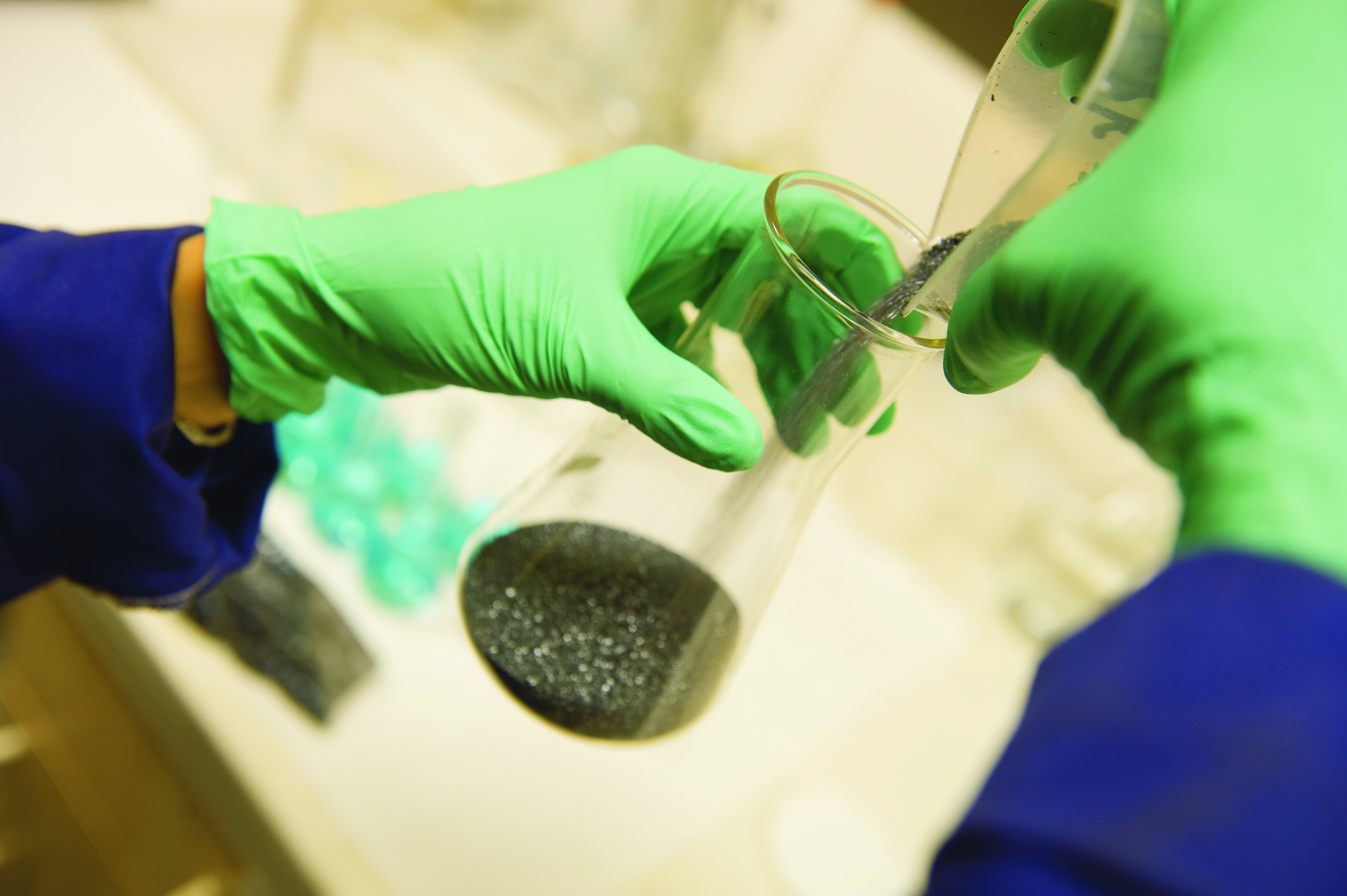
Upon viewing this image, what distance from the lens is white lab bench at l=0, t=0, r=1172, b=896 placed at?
31.6 inches

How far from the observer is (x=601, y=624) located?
48 cm

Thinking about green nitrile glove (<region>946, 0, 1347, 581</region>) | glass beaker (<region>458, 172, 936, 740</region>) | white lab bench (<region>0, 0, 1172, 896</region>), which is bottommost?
white lab bench (<region>0, 0, 1172, 896</region>)

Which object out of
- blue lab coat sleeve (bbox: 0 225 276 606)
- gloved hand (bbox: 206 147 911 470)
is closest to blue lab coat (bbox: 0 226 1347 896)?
gloved hand (bbox: 206 147 911 470)

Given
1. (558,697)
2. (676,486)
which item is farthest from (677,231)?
(558,697)

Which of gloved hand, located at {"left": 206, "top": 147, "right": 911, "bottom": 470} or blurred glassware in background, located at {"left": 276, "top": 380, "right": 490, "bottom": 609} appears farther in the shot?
blurred glassware in background, located at {"left": 276, "top": 380, "right": 490, "bottom": 609}

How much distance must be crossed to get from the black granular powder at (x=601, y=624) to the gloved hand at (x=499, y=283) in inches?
3.0

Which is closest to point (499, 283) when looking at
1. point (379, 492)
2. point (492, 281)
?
point (492, 281)

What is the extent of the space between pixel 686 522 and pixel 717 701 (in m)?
0.50

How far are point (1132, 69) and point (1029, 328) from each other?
0.12 meters

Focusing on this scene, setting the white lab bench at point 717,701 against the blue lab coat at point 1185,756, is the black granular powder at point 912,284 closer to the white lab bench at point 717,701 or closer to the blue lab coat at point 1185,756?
the blue lab coat at point 1185,756

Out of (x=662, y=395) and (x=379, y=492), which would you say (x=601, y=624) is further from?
(x=379, y=492)

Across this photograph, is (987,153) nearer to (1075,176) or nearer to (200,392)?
(1075,176)

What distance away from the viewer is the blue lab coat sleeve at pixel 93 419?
20.6 inches

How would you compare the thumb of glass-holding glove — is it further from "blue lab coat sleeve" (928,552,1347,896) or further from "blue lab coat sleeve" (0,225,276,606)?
"blue lab coat sleeve" (928,552,1347,896)
